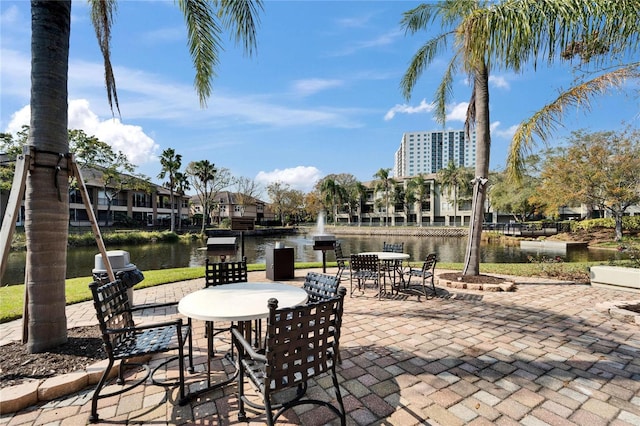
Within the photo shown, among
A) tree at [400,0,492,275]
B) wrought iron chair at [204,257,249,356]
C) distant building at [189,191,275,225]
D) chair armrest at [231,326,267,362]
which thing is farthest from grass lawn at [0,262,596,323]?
distant building at [189,191,275,225]

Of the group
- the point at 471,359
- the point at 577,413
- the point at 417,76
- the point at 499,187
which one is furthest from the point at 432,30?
the point at 499,187

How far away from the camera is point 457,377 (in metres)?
2.74

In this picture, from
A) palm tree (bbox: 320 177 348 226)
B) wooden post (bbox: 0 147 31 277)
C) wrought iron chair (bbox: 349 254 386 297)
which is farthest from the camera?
palm tree (bbox: 320 177 348 226)

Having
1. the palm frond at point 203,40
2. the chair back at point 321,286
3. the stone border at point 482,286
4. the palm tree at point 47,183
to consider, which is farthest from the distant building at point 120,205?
the chair back at point 321,286

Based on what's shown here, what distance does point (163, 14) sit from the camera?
440 cm

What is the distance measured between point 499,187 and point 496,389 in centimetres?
3738

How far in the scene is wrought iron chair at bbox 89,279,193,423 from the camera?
7.27ft

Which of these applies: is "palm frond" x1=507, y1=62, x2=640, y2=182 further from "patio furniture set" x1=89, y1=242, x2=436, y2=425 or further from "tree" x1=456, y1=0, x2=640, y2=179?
"patio furniture set" x1=89, y1=242, x2=436, y2=425

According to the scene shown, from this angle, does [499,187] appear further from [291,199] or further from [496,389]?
[496,389]

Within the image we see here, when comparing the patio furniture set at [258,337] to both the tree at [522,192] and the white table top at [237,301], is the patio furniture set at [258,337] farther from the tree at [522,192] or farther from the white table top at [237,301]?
the tree at [522,192]

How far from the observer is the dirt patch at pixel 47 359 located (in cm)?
258

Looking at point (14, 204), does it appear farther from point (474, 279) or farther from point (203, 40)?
point (474, 279)

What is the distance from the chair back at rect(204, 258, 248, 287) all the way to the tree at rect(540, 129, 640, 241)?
25.7m

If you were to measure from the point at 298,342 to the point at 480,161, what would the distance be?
22.0 feet
